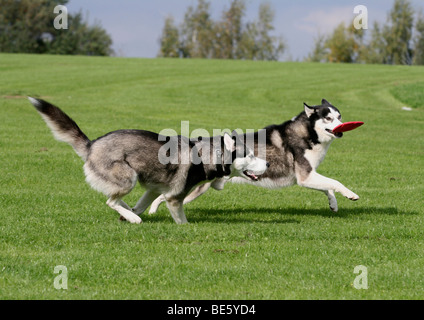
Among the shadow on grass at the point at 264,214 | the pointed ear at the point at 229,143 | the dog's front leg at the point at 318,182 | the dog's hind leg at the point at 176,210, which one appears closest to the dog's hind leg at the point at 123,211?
the dog's hind leg at the point at 176,210

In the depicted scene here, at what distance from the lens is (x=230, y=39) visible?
9012 centimetres

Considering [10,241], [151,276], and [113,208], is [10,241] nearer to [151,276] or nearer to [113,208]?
[113,208]

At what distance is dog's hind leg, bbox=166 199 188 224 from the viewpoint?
8.27 meters

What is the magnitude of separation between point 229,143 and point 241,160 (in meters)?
0.33

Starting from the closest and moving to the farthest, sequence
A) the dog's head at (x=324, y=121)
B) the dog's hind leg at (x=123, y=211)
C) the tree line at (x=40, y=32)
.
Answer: the dog's hind leg at (x=123, y=211) → the dog's head at (x=324, y=121) → the tree line at (x=40, y=32)

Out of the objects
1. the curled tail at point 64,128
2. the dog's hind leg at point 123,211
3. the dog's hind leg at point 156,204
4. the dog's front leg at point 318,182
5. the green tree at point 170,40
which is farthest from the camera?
the green tree at point 170,40

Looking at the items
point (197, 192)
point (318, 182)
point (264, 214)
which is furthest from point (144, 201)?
point (318, 182)

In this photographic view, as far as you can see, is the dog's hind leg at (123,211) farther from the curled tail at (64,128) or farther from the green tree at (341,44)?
the green tree at (341,44)

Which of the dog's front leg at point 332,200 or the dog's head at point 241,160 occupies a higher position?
the dog's head at point 241,160

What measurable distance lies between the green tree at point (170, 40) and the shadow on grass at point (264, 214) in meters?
83.6

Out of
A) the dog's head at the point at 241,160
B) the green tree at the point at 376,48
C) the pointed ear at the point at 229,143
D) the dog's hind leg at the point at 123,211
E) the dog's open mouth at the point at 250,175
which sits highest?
the green tree at the point at 376,48

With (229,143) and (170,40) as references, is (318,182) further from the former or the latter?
(170,40)

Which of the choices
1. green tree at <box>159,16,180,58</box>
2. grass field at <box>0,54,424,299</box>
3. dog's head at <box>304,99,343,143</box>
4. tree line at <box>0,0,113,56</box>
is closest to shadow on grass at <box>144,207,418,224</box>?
grass field at <box>0,54,424,299</box>

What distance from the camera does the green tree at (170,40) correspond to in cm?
9081
